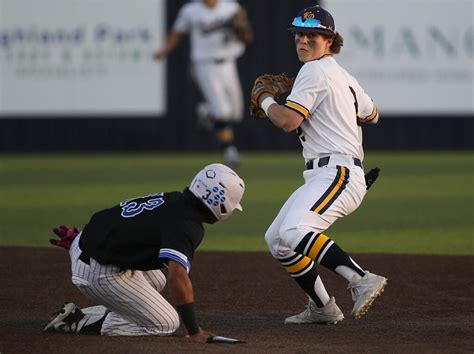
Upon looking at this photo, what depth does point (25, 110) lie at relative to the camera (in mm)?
20312

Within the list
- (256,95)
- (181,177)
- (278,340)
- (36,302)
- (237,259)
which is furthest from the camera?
(181,177)

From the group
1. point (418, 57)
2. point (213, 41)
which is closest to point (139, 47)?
point (213, 41)

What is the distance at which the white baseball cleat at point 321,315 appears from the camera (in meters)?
6.29

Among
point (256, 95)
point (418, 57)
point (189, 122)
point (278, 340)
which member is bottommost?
point (189, 122)

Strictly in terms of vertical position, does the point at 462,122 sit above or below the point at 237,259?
below

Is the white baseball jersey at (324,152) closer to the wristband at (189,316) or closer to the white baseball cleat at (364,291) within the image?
the white baseball cleat at (364,291)

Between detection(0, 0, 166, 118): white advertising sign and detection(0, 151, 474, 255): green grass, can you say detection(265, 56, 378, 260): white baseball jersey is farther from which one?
detection(0, 0, 166, 118): white advertising sign

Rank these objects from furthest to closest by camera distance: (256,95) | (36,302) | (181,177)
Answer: (181,177) → (36,302) → (256,95)

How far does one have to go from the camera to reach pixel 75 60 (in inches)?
799

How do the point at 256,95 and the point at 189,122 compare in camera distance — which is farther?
the point at 189,122

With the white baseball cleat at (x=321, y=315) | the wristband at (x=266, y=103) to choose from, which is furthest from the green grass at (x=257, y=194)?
the wristband at (x=266, y=103)

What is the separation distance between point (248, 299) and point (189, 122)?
13.8m

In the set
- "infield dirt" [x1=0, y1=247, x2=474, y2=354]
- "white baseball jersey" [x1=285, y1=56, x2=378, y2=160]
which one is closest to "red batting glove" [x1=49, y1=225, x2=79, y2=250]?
"infield dirt" [x1=0, y1=247, x2=474, y2=354]

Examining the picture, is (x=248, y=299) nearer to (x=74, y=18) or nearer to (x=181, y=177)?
(x=181, y=177)
